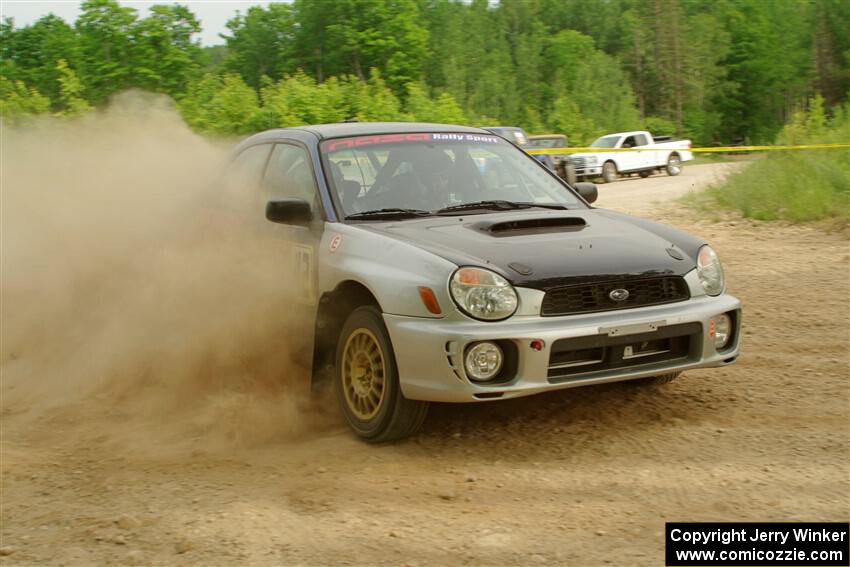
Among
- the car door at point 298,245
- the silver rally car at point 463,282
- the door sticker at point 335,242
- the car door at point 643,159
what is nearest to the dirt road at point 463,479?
the silver rally car at point 463,282

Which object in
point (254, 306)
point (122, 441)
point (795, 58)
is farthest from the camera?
point (795, 58)

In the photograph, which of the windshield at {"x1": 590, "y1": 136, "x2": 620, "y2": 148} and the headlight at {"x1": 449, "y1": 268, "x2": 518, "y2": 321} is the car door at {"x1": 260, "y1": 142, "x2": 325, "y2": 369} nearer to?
the headlight at {"x1": 449, "y1": 268, "x2": 518, "y2": 321}

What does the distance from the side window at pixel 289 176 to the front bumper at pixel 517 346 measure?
1.39 meters

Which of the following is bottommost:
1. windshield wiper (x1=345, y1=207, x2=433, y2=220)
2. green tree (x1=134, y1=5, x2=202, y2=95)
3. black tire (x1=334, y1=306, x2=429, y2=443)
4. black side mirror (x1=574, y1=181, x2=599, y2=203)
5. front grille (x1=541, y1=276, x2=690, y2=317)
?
black tire (x1=334, y1=306, x2=429, y2=443)

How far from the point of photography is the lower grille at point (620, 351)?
452 cm

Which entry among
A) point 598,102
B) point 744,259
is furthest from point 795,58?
point 744,259

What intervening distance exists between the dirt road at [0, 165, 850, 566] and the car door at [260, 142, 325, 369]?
1.78 feet

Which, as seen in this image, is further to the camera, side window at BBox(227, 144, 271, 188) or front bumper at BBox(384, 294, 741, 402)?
side window at BBox(227, 144, 271, 188)

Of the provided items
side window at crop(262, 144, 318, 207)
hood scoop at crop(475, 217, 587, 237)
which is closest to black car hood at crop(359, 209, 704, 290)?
hood scoop at crop(475, 217, 587, 237)

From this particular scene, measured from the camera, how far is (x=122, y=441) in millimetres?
5387

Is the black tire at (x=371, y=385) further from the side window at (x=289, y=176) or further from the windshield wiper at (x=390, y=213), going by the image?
the side window at (x=289, y=176)

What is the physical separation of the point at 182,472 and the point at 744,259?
7.25 m

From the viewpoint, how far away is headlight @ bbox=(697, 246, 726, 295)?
5031mm

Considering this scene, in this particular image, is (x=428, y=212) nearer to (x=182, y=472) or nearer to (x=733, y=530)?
(x=182, y=472)
